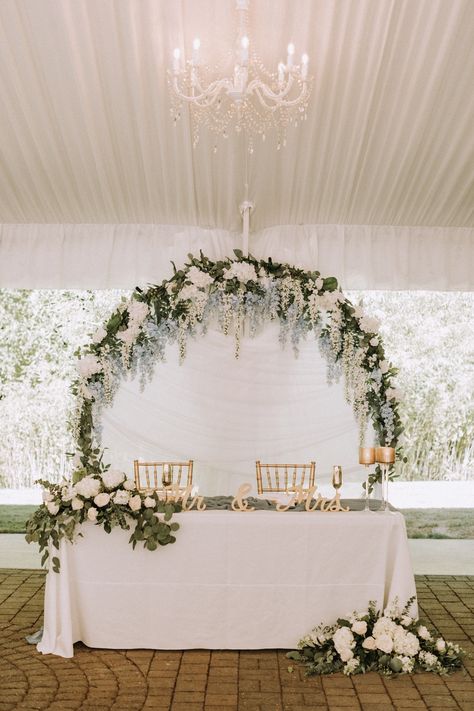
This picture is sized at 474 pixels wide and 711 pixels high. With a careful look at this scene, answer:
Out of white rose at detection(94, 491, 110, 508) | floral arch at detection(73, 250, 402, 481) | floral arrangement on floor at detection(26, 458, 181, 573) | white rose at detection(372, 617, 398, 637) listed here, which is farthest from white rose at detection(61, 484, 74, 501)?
white rose at detection(372, 617, 398, 637)

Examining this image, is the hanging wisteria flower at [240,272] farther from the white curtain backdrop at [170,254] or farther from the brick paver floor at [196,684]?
the brick paver floor at [196,684]

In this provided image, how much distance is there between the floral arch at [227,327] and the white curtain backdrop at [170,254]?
920mm

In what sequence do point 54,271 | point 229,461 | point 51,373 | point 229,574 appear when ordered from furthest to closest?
point 51,373, point 54,271, point 229,461, point 229,574

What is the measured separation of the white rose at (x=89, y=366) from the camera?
530cm

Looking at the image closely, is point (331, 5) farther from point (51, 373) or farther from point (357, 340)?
point (51, 373)

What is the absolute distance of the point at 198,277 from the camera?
5277 millimetres

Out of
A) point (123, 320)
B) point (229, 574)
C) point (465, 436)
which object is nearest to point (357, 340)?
point (123, 320)

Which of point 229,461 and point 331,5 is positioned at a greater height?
point 331,5

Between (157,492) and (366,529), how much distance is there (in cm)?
115

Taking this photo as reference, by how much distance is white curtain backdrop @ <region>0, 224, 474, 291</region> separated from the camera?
6.31 m

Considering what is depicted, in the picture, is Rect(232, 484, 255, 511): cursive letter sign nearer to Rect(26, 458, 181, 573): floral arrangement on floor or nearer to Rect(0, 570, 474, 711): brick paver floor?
Rect(26, 458, 181, 573): floral arrangement on floor

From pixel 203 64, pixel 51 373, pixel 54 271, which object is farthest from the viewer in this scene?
pixel 51 373

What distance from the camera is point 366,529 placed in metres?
3.99

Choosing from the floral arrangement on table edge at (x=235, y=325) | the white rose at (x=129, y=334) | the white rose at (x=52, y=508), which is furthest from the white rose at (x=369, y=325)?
the white rose at (x=52, y=508)
